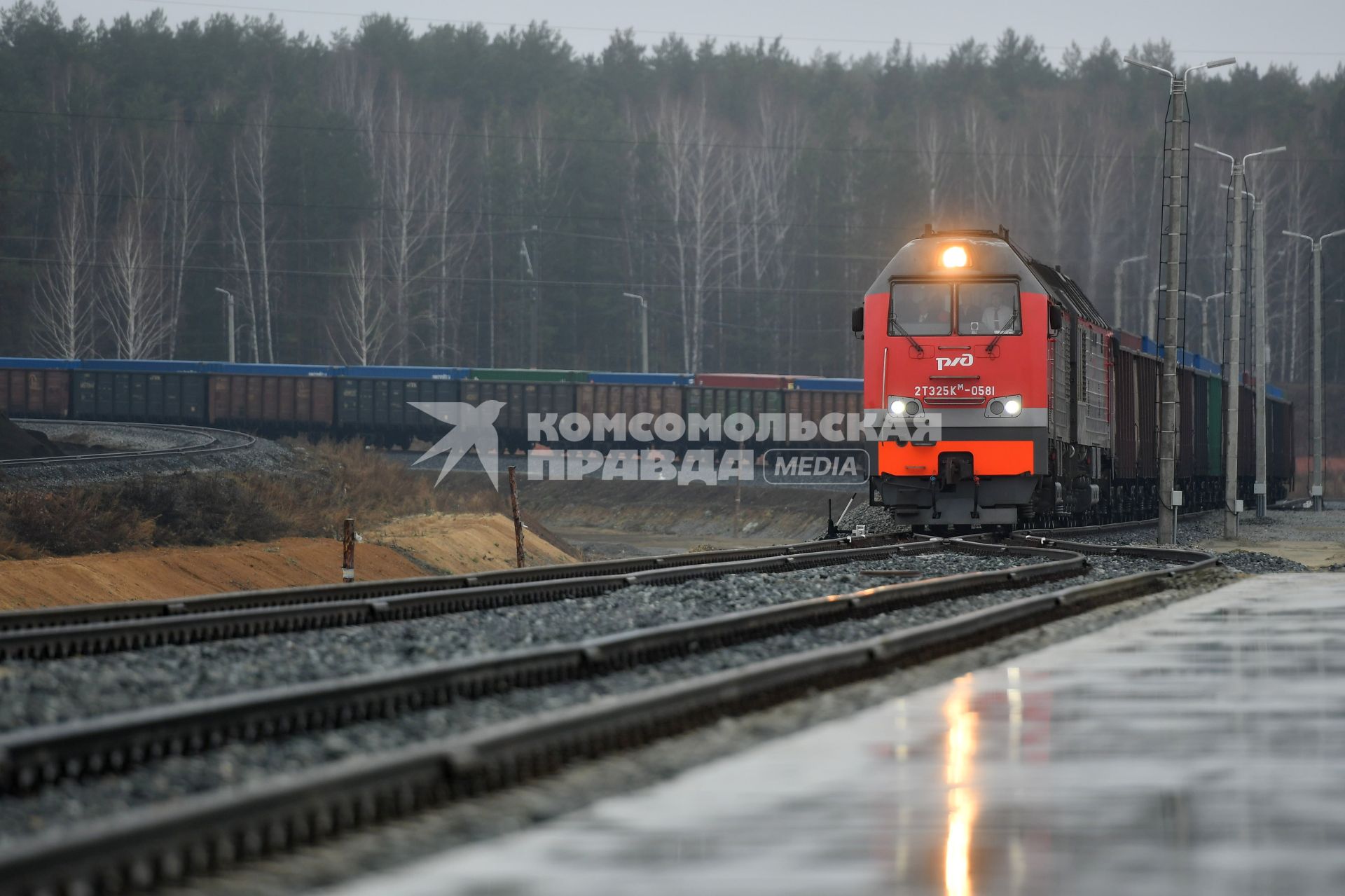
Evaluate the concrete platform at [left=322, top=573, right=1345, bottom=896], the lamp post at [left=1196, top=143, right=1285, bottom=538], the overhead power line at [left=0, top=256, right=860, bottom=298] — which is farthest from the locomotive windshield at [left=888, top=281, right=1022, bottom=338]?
the overhead power line at [left=0, top=256, right=860, bottom=298]

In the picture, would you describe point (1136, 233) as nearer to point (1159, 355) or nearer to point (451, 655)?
point (1159, 355)

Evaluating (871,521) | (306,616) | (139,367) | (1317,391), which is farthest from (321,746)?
(139,367)

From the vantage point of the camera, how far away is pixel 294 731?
7617 millimetres

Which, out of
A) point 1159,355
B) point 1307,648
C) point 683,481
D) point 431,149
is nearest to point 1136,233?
point 431,149

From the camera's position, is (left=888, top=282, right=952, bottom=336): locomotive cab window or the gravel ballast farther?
the gravel ballast

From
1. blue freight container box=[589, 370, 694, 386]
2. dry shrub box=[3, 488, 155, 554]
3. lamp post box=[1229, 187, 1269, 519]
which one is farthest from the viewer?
blue freight container box=[589, 370, 694, 386]

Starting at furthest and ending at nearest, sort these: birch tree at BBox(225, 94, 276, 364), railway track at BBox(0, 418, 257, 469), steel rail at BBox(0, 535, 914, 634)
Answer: birch tree at BBox(225, 94, 276, 364), railway track at BBox(0, 418, 257, 469), steel rail at BBox(0, 535, 914, 634)

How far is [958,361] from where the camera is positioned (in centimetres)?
2209

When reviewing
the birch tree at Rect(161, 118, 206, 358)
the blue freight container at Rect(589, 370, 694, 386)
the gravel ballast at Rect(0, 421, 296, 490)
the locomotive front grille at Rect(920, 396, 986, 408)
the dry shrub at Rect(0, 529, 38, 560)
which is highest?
the birch tree at Rect(161, 118, 206, 358)

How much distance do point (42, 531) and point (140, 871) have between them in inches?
930

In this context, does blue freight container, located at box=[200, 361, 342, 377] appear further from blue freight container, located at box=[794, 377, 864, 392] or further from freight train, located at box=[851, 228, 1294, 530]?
freight train, located at box=[851, 228, 1294, 530]

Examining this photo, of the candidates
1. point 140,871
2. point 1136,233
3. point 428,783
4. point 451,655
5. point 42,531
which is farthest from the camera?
point 1136,233

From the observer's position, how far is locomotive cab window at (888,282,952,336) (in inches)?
880

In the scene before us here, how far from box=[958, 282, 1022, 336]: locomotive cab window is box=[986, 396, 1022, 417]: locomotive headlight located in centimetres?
82
